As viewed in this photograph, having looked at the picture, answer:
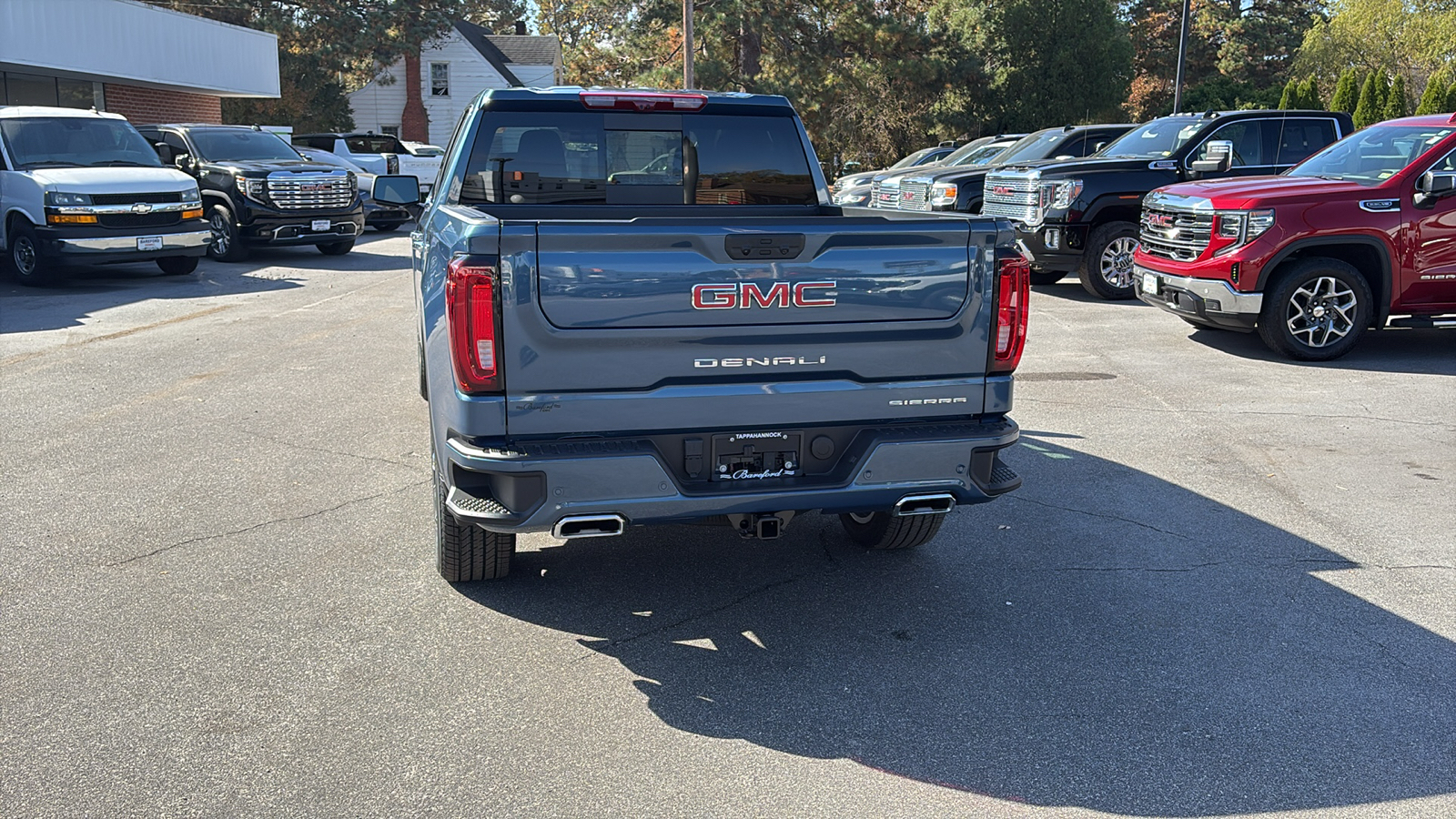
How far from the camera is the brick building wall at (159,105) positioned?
27297 mm

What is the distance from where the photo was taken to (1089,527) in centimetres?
590

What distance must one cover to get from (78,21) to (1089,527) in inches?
954

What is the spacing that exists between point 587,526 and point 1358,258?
27.2 feet

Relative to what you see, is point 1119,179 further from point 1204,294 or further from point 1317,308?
point 1317,308

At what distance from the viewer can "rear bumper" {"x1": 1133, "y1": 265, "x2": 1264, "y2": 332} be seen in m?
9.93

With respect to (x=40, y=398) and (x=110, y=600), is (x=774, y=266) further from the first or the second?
(x=40, y=398)

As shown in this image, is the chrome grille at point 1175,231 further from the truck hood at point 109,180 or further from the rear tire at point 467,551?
the truck hood at point 109,180

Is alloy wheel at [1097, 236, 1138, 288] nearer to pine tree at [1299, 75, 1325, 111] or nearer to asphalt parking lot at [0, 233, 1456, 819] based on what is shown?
asphalt parking lot at [0, 233, 1456, 819]

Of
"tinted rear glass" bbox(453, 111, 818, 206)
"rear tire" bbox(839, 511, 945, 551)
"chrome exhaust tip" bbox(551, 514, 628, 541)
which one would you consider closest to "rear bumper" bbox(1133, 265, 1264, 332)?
"tinted rear glass" bbox(453, 111, 818, 206)

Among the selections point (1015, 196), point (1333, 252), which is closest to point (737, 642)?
point (1333, 252)

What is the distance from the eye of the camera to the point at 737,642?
458 centimetres

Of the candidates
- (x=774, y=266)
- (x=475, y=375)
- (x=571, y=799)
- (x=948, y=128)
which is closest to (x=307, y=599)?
(x=475, y=375)

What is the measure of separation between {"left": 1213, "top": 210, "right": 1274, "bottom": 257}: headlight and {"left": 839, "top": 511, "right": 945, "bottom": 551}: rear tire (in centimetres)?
568

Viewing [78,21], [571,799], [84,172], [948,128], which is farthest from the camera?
[948,128]
